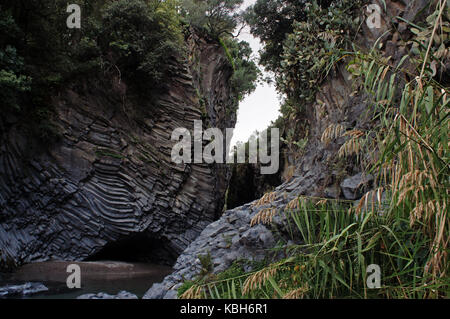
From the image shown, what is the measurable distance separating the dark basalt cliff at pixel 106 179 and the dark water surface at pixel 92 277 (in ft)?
1.25

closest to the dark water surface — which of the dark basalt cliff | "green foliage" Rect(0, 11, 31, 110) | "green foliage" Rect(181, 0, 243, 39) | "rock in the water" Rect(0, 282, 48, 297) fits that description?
"rock in the water" Rect(0, 282, 48, 297)

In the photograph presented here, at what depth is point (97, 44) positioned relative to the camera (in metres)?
9.56

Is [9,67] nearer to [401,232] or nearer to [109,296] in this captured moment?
[109,296]

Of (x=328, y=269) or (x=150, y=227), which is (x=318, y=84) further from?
(x=150, y=227)

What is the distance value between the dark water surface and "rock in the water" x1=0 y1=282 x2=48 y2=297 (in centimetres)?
15

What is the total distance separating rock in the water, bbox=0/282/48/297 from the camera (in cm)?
571

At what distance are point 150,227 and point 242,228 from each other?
5.40 m

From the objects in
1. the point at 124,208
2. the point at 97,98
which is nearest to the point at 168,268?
the point at 124,208

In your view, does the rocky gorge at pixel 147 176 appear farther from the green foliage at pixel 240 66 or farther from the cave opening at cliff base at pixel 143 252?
the green foliage at pixel 240 66

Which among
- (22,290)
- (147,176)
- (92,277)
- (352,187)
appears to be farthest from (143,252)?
(352,187)

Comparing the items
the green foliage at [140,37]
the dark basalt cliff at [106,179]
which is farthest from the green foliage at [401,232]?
the green foliage at [140,37]

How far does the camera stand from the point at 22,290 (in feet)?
19.4

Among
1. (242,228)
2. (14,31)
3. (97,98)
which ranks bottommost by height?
(242,228)

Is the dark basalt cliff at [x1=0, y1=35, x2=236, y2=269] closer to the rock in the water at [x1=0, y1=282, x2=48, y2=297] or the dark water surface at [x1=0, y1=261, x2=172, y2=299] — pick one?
the dark water surface at [x1=0, y1=261, x2=172, y2=299]
